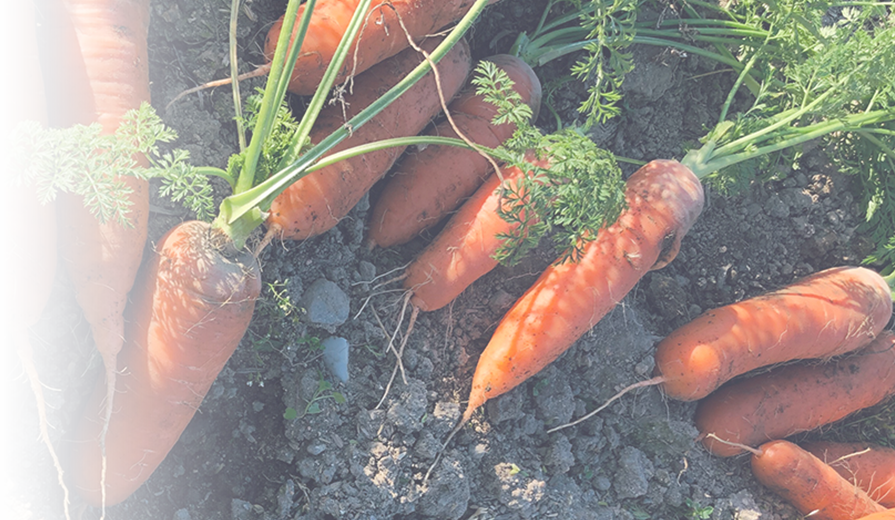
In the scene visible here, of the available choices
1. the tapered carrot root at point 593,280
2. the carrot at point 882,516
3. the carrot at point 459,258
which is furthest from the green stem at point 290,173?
the carrot at point 882,516

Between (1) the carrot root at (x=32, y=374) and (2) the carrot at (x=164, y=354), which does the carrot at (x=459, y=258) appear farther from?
(1) the carrot root at (x=32, y=374)

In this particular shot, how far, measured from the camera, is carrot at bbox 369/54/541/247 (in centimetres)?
271

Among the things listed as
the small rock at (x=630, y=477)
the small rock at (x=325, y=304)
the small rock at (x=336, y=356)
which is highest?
the small rock at (x=325, y=304)

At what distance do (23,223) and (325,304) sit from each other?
975mm

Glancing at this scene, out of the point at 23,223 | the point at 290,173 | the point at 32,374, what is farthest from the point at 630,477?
→ the point at 23,223

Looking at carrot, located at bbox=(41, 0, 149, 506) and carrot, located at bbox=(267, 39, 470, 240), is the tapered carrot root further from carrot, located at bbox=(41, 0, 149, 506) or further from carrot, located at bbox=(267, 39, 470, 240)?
carrot, located at bbox=(41, 0, 149, 506)

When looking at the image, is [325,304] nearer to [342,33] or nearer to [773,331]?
[342,33]

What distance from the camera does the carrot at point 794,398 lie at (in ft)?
10.1

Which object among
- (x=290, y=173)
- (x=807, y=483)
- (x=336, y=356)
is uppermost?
(x=290, y=173)

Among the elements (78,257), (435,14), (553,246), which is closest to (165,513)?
(78,257)

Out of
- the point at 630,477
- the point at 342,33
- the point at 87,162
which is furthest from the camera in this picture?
the point at 630,477

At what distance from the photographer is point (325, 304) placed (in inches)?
97.0

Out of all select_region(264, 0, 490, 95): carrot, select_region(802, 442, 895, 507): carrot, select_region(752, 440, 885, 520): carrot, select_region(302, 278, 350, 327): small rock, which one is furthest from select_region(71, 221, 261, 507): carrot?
select_region(802, 442, 895, 507): carrot

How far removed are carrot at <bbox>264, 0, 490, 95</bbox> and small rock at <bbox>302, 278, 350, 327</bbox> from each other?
2.32ft
